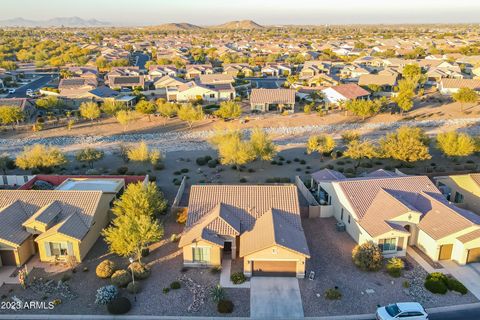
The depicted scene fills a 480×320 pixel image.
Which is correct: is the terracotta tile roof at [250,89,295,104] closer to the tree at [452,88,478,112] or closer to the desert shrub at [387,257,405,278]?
the tree at [452,88,478,112]

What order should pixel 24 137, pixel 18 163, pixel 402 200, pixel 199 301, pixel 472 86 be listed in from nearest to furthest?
pixel 199 301 < pixel 402 200 < pixel 18 163 < pixel 24 137 < pixel 472 86

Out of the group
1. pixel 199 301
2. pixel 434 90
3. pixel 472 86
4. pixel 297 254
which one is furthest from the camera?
pixel 434 90

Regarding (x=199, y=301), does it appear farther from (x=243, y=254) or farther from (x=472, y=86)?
(x=472, y=86)

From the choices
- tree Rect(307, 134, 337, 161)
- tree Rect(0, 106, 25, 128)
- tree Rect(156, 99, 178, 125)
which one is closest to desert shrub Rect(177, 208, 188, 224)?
tree Rect(307, 134, 337, 161)

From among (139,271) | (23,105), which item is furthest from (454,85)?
(23,105)

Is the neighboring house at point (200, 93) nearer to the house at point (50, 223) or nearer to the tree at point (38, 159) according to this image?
the tree at point (38, 159)

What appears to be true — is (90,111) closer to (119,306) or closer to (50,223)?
(50,223)

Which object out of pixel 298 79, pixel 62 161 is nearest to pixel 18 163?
pixel 62 161
